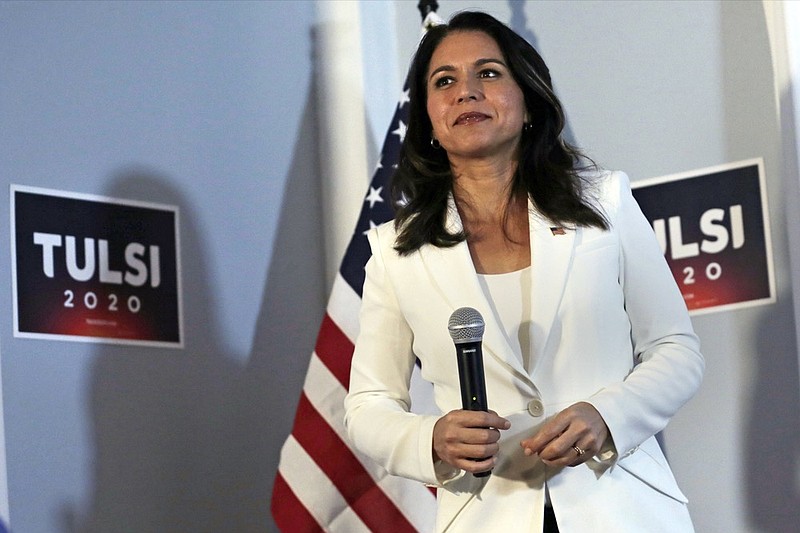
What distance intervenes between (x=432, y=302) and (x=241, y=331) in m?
1.73

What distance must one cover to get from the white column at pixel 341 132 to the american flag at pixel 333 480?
0.66 meters

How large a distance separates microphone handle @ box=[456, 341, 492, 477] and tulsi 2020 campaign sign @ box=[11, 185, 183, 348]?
1.67m

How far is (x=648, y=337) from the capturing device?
1.76 meters

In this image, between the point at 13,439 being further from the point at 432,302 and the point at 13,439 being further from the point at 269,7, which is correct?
the point at 269,7

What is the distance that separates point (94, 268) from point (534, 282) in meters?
1.65

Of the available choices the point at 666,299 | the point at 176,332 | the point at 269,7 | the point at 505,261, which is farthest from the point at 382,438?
the point at 269,7

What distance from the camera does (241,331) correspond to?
344cm

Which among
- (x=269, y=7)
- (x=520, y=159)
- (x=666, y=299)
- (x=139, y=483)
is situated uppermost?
(x=269, y=7)

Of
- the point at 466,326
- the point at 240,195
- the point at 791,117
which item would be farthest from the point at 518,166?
the point at 240,195

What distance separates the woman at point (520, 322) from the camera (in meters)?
1.62

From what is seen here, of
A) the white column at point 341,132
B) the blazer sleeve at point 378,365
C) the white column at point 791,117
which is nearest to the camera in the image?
the blazer sleeve at point 378,365

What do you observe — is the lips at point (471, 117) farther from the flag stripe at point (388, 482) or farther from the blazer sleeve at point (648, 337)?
the flag stripe at point (388, 482)

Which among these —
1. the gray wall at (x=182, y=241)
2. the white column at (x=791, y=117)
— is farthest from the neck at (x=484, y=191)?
the gray wall at (x=182, y=241)

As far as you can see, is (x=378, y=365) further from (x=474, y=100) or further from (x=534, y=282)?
(x=474, y=100)
